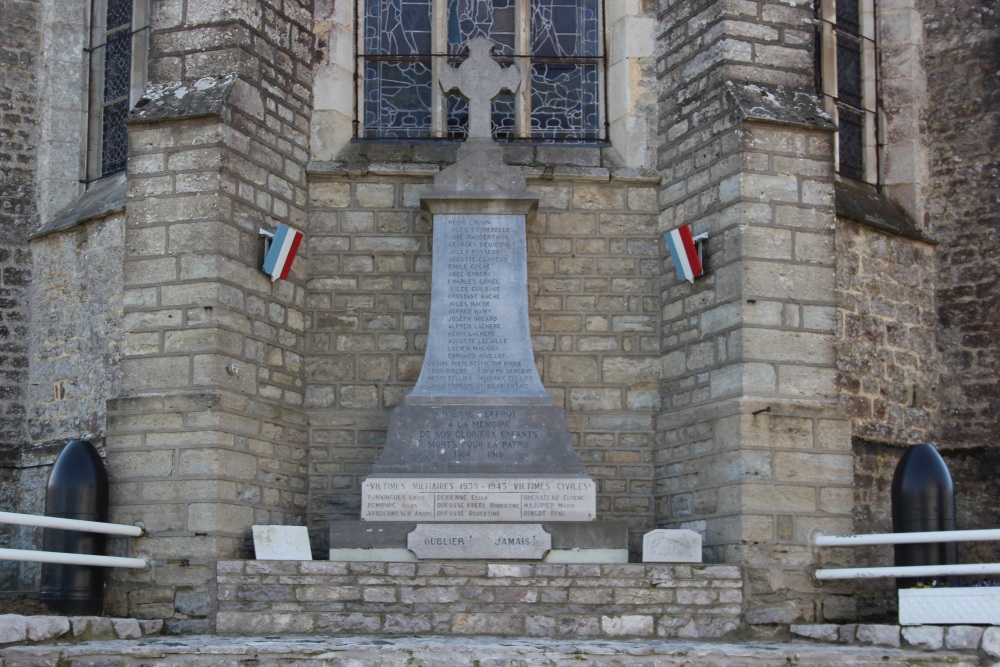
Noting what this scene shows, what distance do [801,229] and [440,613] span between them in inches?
162

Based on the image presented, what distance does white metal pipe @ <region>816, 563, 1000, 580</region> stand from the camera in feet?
29.0

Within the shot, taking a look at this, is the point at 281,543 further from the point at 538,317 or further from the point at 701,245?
the point at 701,245

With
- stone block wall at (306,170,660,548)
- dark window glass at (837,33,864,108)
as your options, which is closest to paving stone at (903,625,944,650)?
stone block wall at (306,170,660,548)

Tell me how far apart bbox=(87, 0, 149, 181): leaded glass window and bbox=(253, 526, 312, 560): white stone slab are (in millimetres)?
4215

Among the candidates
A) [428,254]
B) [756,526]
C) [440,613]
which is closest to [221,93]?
[428,254]

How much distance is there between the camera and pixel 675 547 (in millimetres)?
10281

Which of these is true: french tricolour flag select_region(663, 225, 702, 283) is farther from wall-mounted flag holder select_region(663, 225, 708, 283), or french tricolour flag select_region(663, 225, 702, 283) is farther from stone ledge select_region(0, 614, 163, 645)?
stone ledge select_region(0, 614, 163, 645)

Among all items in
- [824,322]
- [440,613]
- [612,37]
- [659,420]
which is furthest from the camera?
[612,37]

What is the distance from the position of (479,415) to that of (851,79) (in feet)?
17.5

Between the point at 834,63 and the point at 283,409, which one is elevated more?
the point at 834,63

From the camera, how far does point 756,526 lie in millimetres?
10383

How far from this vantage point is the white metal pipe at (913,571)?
8828mm

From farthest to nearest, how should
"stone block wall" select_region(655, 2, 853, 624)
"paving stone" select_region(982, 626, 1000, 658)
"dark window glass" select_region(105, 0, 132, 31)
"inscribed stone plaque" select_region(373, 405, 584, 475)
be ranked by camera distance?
"dark window glass" select_region(105, 0, 132, 31)
"inscribed stone plaque" select_region(373, 405, 584, 475)
"stone block wall" select_region(655, 2, 853, 624)
"paving stone" select_region(982, 626, 1000, 658)

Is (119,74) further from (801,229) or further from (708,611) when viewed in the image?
(708,611)
